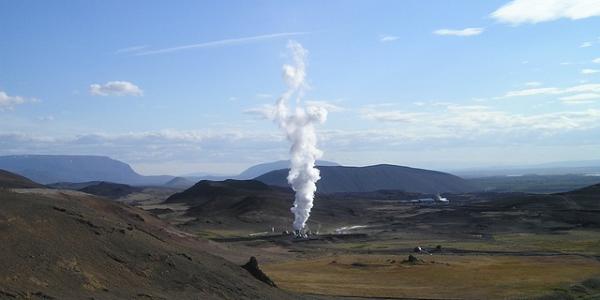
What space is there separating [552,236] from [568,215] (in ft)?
95.8

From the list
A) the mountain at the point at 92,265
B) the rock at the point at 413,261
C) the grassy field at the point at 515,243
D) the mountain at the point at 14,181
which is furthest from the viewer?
the mountain at the point at 14,181

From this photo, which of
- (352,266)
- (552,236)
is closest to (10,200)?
(352,266)

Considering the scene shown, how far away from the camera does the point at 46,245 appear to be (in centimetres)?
3872

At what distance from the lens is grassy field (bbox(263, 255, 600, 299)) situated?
180ft

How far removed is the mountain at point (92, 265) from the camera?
3381 centimetres

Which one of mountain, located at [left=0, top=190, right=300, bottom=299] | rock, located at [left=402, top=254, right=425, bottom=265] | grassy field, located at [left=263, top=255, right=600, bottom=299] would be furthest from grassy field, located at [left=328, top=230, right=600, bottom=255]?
mountain, located at [left=0, top=190, right=300, bottom=299]

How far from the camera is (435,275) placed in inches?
2650

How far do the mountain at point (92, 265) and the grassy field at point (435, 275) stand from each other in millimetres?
10897

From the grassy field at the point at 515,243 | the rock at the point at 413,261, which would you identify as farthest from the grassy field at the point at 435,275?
the grassy field at the point at 515,243

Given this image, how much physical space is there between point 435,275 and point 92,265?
38.9 metres

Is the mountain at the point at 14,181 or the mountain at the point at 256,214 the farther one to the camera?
the mountain at the point at 256,214

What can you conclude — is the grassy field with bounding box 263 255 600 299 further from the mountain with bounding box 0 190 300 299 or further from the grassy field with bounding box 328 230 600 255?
the grassy field with bounding box 328 230 600 255

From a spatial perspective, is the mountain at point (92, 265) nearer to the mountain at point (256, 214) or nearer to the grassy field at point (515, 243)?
the grassy field at point (515, 243)

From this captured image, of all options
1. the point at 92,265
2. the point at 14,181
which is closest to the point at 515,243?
the point at 92,265
